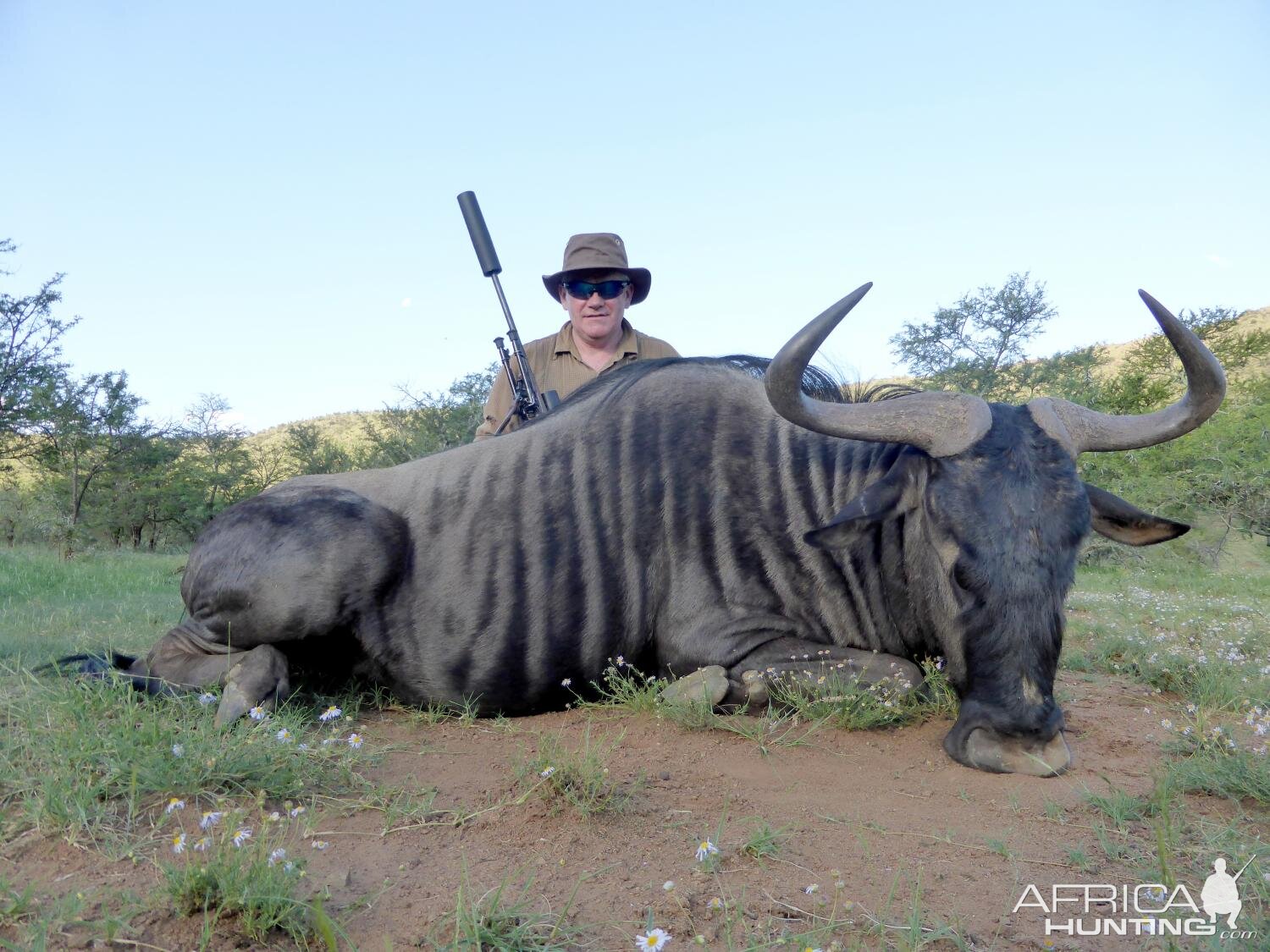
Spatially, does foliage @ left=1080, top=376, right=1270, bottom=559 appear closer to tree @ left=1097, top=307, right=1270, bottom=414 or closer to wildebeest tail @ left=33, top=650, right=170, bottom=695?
tree @ left=1097, top=307, right=1270, bottom=414

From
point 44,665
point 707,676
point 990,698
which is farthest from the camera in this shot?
point 44,665

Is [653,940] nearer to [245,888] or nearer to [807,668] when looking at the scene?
[245,888]

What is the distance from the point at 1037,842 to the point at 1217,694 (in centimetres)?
188

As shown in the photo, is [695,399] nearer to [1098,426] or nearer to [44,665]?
[1098,426]

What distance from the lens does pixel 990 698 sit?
258 centimetres

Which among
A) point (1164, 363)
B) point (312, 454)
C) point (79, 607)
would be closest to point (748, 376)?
point (79, 607)

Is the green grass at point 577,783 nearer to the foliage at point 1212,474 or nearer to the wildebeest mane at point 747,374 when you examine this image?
the wildebeest mane at point 747,374

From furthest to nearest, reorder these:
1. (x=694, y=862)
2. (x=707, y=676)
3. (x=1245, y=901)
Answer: (x=707, y=676) < (x=694, y=862) < (x=1245, y=901)

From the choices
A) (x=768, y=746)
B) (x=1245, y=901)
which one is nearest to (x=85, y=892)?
(x=768, y=746)

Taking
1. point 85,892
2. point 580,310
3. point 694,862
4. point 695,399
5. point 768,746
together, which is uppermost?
point 580,310

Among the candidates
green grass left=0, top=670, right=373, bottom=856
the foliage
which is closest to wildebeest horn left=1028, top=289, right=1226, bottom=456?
green grass left=0, top=670, right=373, bottom=856

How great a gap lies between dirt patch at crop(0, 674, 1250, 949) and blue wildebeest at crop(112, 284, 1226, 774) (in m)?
0.41

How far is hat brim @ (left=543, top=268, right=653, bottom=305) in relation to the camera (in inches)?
221

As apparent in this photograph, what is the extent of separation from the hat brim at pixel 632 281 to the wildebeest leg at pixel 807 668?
10.3 feet
